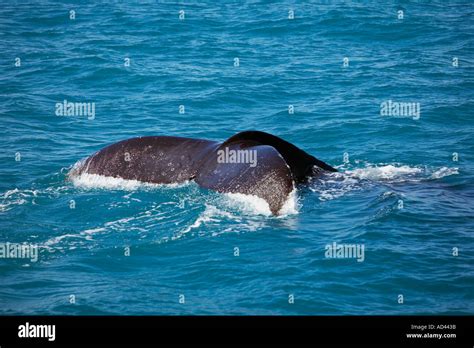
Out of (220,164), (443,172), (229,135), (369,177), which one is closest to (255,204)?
(220,164)

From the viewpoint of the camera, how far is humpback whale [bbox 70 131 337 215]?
11430 millimetres

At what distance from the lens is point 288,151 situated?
41.8ft

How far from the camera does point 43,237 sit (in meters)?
12.0

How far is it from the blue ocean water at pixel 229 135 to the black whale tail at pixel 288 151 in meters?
0.25

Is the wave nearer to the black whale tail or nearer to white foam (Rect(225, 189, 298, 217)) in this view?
the black whale tail

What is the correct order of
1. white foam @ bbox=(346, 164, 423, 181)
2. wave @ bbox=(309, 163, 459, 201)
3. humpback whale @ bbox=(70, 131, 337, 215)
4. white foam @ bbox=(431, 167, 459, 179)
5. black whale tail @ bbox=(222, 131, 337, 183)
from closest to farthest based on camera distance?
humpback whale @ bbox=(70, 131, 337, 215) → black whale tail @ bbox=(222, 131, 337, 183) → wave @ bbox=(309, 163, 459, 201) → white foam @ bbox=(346, 164, 423, 181) → white foam @ bbox=(431, 167, 459, 179)

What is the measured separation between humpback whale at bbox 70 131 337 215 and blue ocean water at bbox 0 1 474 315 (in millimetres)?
235

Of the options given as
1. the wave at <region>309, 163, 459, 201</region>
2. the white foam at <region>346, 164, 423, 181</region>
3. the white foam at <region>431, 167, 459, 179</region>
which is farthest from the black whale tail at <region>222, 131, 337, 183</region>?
the white foam at <region>431, 167, 459, 179</region>

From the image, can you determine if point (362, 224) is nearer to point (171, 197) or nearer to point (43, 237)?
point (171, 197)

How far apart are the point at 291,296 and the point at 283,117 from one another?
11241mm

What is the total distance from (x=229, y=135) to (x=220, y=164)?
6471 millimetres

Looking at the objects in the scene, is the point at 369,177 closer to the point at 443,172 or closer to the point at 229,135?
the point at 443,172

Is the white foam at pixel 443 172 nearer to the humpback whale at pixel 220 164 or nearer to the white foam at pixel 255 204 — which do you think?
the humpback whale at pixel 220 164

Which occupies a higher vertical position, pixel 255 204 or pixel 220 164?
pixel 220 164
